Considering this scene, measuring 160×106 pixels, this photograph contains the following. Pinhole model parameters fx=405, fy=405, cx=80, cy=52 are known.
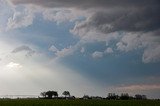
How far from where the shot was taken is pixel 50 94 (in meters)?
191
